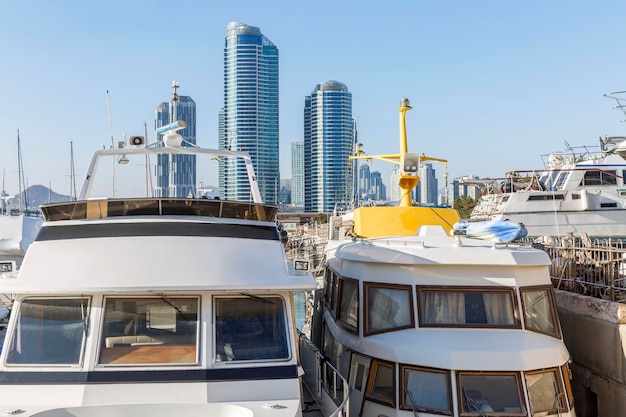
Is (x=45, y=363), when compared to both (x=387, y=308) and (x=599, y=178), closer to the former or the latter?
(x=387, y=308)

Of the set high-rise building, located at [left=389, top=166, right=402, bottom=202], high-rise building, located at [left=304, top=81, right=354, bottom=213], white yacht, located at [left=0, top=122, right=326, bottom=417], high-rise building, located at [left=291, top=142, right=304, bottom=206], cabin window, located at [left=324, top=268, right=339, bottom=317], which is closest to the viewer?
white yacht, located at [left=0, top=122, right=326, bottom=417]

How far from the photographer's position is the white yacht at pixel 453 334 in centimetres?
788

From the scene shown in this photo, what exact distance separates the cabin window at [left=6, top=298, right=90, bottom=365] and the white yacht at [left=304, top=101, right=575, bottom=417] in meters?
4.24

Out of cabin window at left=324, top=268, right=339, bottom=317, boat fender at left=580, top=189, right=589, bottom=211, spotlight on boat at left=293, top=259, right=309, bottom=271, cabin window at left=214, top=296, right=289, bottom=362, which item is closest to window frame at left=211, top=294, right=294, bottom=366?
cabin window at left=214, top=296, right=289, bottom=362

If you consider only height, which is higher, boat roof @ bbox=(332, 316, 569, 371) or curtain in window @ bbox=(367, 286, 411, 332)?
curtain in window @ bbox=(367, 286, 411, 332)

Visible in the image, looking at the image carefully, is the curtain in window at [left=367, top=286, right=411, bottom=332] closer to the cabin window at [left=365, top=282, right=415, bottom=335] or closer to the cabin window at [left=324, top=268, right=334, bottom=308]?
the cabin window at [left=365, top=282, right=415, bottom=335]

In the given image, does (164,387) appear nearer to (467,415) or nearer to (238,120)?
(467,415)

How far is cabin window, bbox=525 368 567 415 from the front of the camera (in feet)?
26.2

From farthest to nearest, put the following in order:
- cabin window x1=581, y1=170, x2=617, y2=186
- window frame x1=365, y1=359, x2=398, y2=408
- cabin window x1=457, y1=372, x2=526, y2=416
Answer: cabin window x1=581, y1=170, x2=617, y2=186 → window frame x1=365, y1=359, x2=398, y2=408 → cabin window x1=457, y1=372, x2=526, y2=416

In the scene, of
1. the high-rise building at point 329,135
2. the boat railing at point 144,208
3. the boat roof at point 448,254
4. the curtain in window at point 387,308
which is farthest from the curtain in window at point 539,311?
the high-rise building at point 329,135

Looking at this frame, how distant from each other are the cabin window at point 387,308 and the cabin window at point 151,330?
3536mm

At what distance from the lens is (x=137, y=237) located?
6.48 meters

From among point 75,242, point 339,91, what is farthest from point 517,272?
point 339,91

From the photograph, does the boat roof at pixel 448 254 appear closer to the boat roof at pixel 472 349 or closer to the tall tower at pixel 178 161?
the boat roof at pixel 472 349
